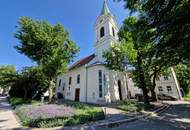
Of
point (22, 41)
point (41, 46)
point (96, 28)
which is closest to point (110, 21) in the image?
point (96, 28)

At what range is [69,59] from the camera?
75.9ft

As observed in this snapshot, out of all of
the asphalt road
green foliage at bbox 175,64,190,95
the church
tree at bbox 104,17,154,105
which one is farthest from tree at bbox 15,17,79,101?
green foliage at bbox 175,64,190,95

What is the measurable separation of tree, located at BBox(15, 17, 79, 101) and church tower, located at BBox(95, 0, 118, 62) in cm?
578

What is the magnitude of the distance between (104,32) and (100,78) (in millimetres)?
8815

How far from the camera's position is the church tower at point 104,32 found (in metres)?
23.1

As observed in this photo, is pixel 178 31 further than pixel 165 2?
Yes

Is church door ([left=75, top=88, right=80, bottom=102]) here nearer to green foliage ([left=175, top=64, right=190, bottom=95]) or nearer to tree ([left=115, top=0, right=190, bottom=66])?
tree ([left=115, top=0, right=190, bottom=66])

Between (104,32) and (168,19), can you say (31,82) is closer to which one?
(104,32)

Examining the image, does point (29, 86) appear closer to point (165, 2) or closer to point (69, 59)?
point (69, 59)

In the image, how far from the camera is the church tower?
23116 millimetres

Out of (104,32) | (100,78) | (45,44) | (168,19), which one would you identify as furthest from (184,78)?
(168,19)

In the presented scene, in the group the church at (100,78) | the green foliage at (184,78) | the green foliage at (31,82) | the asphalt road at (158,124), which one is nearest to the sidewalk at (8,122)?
the asphalt road at (158,124)

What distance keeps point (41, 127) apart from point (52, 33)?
54.0 feet

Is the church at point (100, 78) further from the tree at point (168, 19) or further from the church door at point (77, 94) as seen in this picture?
the tree at point (168, 19)
